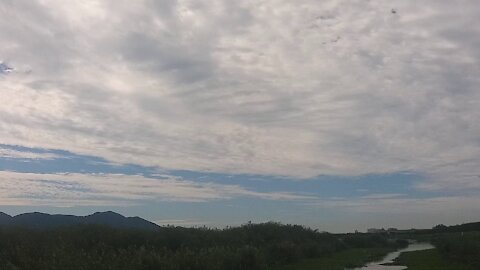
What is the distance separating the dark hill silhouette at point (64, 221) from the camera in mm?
48938

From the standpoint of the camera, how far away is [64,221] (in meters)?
57.8

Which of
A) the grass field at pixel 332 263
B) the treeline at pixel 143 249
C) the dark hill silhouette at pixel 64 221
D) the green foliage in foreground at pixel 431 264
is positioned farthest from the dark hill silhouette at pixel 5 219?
the green foliage in foreground at pixel 431 264

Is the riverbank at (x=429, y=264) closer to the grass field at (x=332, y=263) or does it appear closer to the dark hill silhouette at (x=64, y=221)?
the grass field at (x=332, y=263)

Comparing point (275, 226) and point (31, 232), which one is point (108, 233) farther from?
point (275, 226)

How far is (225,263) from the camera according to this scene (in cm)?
3600

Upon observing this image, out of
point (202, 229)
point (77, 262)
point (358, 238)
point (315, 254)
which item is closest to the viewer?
point (77, 262)

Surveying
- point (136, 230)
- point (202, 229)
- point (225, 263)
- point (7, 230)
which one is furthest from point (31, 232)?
point (202, 229)

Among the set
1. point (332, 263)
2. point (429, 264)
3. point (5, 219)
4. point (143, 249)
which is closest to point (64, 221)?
point (5, 219)

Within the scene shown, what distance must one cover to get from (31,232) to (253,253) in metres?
17.0

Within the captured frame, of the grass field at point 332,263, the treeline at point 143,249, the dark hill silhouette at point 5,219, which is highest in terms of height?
the dark hill silhouette at point 5,219

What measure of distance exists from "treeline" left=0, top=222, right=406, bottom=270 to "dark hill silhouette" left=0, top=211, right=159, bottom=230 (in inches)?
100

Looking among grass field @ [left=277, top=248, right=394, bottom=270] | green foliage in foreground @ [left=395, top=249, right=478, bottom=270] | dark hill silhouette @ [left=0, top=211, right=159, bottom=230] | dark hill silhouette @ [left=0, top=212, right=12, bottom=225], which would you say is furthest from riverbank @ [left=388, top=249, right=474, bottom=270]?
dark hill silhouette @ [left=0, top=212, right=12, bottom=225]

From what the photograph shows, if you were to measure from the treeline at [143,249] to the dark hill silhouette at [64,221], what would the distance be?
100 inches

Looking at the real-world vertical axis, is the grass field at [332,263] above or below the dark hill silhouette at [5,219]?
below
